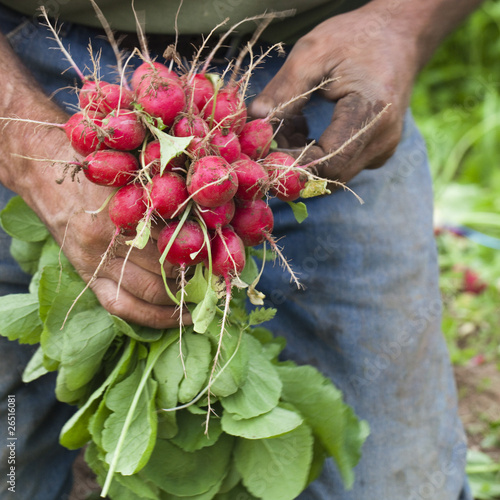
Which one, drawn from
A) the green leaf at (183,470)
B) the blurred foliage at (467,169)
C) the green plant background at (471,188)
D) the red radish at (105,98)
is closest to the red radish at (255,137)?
the red radish at (105,98)

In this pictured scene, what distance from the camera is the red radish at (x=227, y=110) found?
1117 mm

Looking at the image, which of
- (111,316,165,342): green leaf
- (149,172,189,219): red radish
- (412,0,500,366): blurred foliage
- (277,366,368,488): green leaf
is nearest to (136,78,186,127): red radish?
(149,172,189,219): red radish

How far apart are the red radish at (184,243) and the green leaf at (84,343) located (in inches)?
13.1

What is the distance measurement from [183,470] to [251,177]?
76cm

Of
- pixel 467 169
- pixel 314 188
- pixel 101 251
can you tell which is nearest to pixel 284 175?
pixel 314 188

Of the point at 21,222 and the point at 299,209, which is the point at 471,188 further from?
the point at 21,222

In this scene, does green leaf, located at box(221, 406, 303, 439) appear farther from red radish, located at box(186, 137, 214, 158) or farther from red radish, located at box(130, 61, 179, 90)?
red radish, located at box(130, 61, 179, 90)

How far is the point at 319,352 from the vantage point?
1855mm

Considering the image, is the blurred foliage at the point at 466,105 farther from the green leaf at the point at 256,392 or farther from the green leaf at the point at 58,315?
the green leaf at the point at 58,315

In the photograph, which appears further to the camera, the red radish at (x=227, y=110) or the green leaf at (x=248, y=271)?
the green leaf at (x=248, y=271)

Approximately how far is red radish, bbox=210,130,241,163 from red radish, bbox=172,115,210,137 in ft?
0.07

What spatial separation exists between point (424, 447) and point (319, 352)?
431 mm

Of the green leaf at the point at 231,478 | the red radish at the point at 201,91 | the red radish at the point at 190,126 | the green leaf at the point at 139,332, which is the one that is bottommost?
the green leaf at the point at 231,478

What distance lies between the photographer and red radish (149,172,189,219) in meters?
1.03
